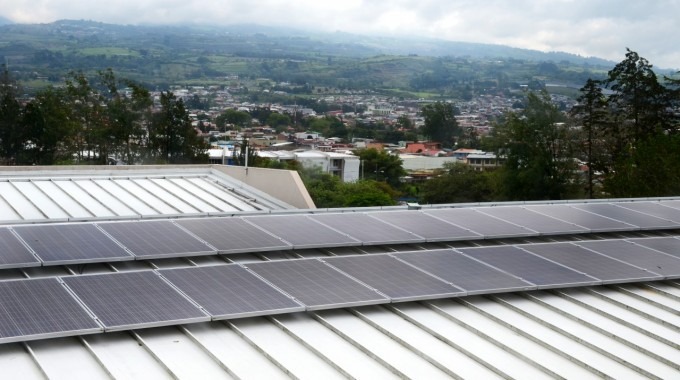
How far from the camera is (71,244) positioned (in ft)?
47.3

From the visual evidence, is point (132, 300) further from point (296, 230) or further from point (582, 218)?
point (582, 218)

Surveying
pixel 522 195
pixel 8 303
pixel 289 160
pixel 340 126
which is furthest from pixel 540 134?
pixel 340 126

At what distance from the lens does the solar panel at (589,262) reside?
50.4 feet

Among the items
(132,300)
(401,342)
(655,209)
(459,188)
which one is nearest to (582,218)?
(655,209)

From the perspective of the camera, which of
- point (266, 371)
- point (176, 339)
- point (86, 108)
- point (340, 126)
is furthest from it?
point (340, 126)

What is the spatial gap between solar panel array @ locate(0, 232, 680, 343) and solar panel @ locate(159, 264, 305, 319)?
2 centimetres

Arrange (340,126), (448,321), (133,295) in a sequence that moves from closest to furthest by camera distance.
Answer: (133,295) → (448,321) → (340,126)

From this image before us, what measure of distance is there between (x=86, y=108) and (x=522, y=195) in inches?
1308

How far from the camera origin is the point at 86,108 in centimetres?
6353

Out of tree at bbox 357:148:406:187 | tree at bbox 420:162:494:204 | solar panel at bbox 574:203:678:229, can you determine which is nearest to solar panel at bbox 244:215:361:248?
solar panel at bbox 574:203:678:229

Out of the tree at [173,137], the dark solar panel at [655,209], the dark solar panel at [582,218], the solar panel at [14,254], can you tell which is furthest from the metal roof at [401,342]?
the tree at [173,137]

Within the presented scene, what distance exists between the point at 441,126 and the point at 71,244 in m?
130

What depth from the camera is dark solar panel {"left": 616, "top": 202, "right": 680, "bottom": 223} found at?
2102 cm

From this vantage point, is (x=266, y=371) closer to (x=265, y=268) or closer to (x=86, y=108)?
(x=265, y=268)
